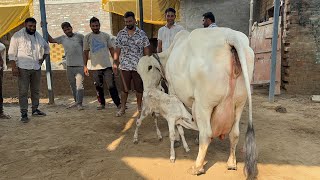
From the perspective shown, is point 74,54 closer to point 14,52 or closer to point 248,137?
point 14,52

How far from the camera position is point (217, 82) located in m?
2.74

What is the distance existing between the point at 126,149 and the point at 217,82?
168 centimetres

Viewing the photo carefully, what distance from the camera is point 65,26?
6047 millimetres

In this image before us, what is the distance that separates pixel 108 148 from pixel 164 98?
102 centimetres

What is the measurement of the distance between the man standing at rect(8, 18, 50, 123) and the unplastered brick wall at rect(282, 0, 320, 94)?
585 cm

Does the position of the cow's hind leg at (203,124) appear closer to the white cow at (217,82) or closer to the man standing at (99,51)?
the white cow at (217,82)

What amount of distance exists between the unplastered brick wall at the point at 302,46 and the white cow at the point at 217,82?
516 centimetres

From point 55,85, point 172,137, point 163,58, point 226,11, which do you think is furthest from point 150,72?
point 226,11

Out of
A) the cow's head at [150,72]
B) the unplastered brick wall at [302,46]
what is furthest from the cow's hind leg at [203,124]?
the unplastered brick wall at [302,46]

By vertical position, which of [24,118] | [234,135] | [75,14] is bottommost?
[24,118]

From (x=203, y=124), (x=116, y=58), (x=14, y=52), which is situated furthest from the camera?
(x=116, y=58)

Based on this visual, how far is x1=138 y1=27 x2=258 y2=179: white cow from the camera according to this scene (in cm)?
274

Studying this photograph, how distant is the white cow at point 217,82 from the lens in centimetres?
274

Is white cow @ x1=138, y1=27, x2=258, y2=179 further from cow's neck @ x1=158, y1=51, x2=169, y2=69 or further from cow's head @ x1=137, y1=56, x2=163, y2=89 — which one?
cow's head @ x1=137, y1=56, x2=163, y2=89
